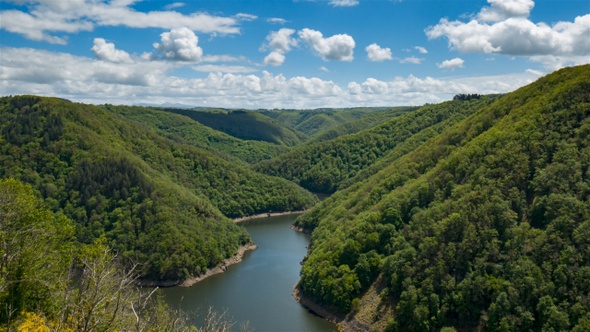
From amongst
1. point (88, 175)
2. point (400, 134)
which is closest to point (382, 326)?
point (88, 175)

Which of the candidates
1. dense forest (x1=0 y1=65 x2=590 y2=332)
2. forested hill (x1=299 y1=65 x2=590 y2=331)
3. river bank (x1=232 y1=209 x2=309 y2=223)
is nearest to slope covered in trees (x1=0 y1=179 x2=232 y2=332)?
dense forest (x1=0 y1=65 x2=590 y2=332)

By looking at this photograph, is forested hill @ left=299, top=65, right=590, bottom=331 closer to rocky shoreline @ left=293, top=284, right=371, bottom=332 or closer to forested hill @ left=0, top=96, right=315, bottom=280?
rocky shoreline @ left=293, top=284, right=371, bottom=332

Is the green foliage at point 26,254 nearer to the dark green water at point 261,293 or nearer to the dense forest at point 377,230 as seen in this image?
the dense forest at point 377,230

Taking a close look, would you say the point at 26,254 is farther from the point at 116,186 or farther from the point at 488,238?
the point at 116,186

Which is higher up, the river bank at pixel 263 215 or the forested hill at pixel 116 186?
the forested hill at pixel 116 186

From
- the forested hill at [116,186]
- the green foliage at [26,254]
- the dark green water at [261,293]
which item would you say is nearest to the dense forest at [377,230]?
A: the green foliage at [26,254]

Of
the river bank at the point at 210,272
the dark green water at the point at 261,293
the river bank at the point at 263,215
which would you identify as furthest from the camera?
the river bank at the point at 263,215

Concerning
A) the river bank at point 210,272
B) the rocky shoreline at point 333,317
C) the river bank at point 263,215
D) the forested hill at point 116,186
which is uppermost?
the forested hill at point 116,186
